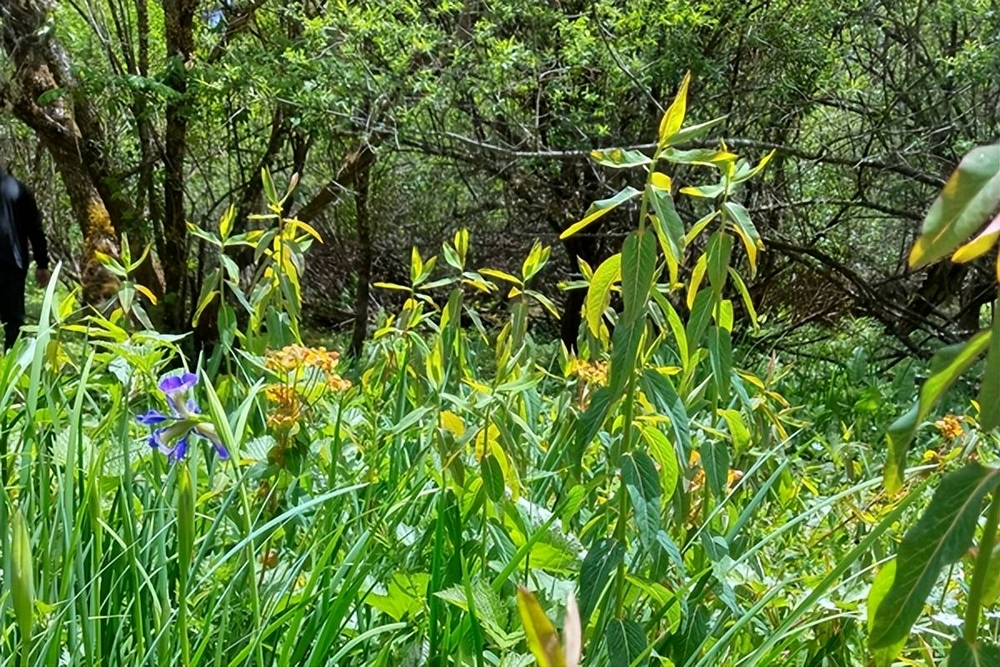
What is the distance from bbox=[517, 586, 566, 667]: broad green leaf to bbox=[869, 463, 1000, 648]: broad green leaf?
0.29m

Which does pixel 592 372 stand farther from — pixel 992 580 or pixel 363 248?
pixel 363 248

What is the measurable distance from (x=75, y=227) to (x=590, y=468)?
27.1 ft

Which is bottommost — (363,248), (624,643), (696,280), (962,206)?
(363,248)

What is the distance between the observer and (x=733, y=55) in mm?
4766

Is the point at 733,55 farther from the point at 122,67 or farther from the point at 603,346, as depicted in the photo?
the point at 122,67

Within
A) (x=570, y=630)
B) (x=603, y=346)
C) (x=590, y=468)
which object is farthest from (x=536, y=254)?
(x=570, y=630)

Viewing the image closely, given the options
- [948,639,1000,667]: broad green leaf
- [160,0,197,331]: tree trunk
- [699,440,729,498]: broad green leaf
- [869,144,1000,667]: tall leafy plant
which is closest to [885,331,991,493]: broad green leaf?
[869,144,1000,667]: tall leafy plant

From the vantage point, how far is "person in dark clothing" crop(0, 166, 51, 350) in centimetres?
516

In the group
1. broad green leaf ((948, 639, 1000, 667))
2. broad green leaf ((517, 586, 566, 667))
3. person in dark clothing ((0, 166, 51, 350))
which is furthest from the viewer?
person in dark clothing ((0, 166, 51, 350))

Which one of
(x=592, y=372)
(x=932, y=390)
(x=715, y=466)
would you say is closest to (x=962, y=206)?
(x=932, y=390)

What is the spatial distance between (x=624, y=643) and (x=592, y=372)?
55 cm

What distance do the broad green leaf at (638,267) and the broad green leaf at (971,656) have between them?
1.26 ft

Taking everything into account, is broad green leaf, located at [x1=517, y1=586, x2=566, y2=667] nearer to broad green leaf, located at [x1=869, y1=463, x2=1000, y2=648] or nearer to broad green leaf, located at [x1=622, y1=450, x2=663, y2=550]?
broad green leaf, located at [x1=869, y1=463, x2=1000, y2=648]

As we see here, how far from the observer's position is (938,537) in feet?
1.93
